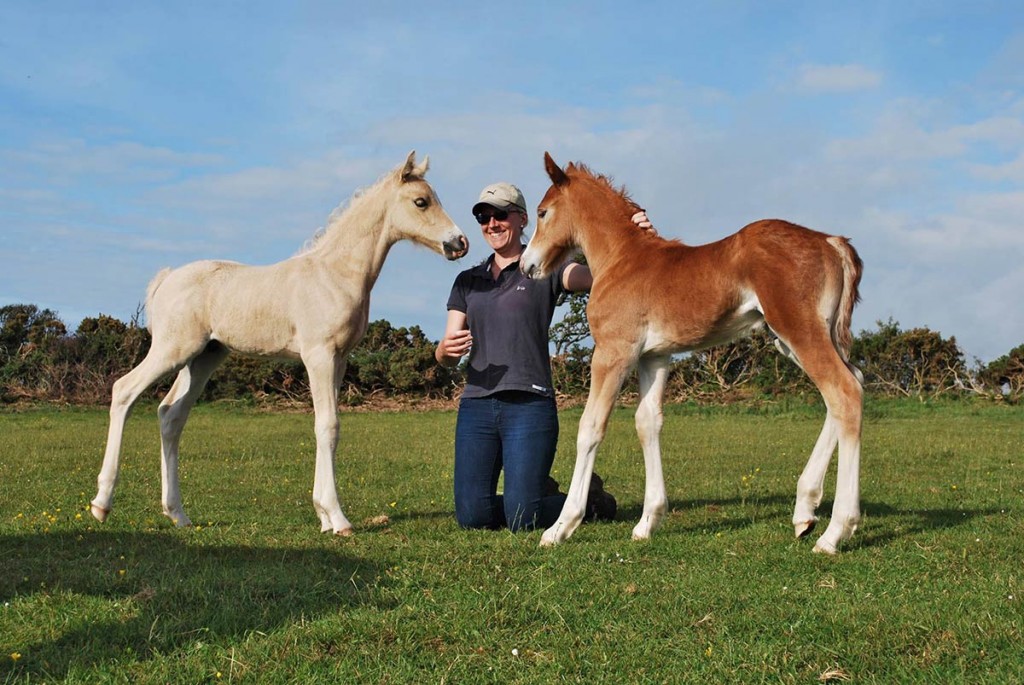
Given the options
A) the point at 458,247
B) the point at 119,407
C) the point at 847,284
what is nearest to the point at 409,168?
the point at 458,247

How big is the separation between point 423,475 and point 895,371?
1515cm

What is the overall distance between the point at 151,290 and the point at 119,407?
980mm

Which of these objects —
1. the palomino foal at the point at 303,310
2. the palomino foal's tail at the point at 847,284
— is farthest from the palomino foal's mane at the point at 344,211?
the palomino foal's tail at the point at 847,284

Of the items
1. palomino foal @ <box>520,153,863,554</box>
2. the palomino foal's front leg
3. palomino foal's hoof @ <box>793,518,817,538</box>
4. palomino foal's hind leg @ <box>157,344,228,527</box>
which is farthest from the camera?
palomino foal's hind leg @ <box>157,344,228,527</box>

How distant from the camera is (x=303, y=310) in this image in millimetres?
6770

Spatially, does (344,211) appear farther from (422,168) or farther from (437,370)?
(437,370)

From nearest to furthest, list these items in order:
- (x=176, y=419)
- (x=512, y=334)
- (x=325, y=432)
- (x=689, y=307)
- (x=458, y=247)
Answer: (x=689, y=307) → (x=325, y=432) → (x=458, y=247) → (x=512, y=334) → (x=176, y=419)

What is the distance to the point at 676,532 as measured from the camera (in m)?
6.49

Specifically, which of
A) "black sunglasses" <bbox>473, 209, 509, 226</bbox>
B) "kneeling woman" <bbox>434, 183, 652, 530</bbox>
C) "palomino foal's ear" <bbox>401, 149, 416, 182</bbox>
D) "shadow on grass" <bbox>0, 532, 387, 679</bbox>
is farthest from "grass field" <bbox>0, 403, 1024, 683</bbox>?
"palomino foal's ear" <bbox>401, 149, 416, 182</bbox>

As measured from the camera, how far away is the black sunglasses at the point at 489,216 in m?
7.25

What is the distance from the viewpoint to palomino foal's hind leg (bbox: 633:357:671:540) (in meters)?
6.14

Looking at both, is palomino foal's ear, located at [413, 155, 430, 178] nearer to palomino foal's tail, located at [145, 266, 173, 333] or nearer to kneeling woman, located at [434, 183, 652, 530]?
kneeling woman, located at [434, 183, 652, 530]

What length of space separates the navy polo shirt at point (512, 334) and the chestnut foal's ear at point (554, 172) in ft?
2.42

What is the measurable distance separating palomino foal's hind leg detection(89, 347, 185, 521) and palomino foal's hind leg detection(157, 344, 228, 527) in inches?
11.1
